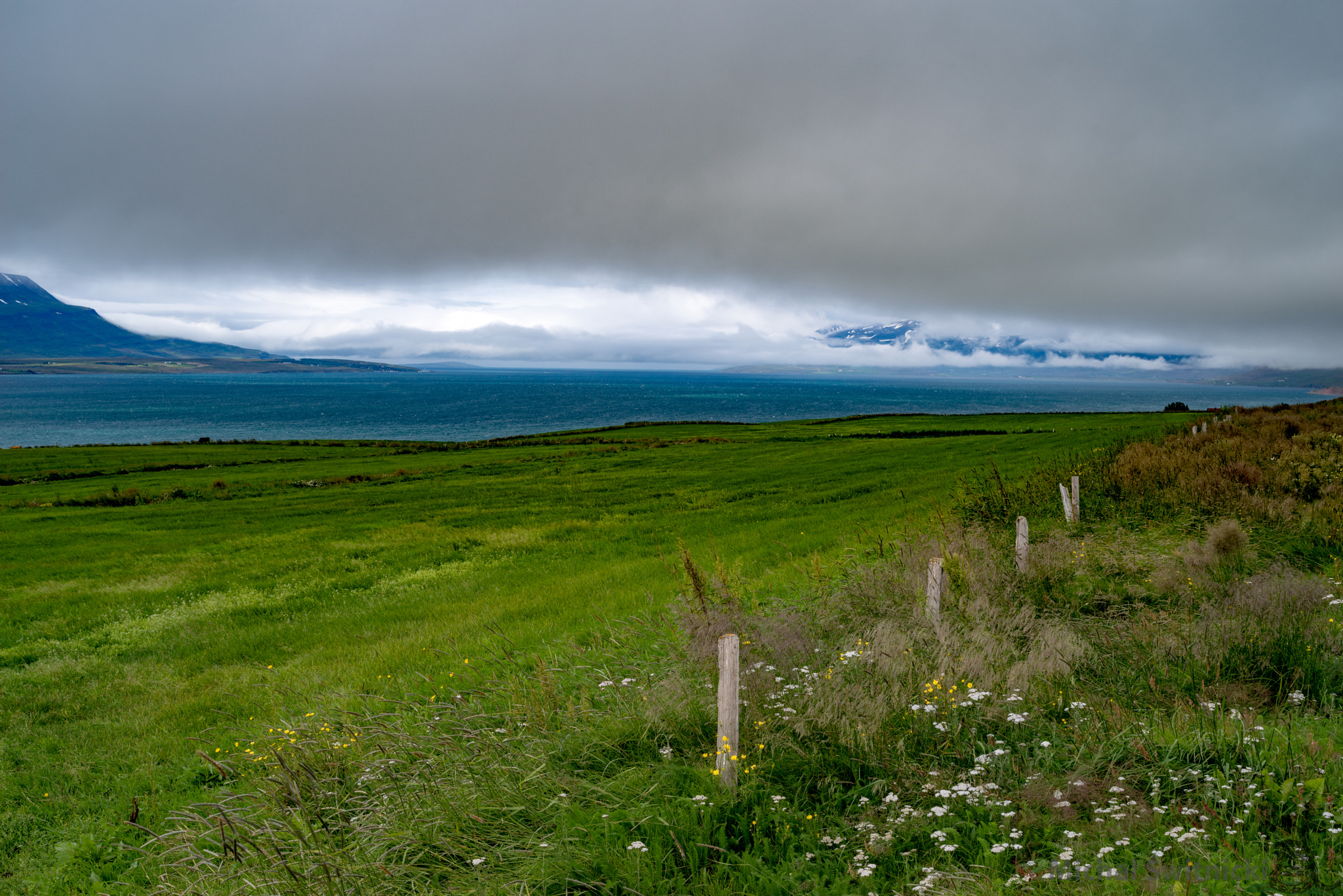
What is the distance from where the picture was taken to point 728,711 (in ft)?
15.9

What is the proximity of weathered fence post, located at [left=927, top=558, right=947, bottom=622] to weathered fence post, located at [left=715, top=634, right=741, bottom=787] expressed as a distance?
340 cm

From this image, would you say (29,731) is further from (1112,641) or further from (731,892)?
(1112,641)

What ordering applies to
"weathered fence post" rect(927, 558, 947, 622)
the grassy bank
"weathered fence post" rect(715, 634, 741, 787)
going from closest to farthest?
1. the grassy bank
2. "weathered fence post" rect(715, 634, 741, 787)
3. "weathered fence post" rect(927, 558, 947, 622)

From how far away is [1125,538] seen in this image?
11672 mm

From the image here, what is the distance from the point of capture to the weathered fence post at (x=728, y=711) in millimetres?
4734

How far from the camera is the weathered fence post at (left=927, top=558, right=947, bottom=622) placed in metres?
7.29

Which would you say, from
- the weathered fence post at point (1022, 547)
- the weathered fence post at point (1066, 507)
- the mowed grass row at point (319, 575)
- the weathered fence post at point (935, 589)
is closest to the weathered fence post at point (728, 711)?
the weathered fence post at point (935, 589)

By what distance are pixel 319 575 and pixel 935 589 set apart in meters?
14.9

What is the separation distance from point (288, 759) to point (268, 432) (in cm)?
12738

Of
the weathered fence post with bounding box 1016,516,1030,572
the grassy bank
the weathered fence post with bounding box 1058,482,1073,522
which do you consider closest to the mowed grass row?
the grassy bank

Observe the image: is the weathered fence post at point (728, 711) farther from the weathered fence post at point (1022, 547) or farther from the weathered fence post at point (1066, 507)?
the weathered fence post at point (1066, 507)

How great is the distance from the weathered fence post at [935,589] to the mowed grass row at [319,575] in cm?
376

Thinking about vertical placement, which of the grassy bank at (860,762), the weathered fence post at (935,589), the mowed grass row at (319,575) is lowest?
the mowed grass row at (319,575)

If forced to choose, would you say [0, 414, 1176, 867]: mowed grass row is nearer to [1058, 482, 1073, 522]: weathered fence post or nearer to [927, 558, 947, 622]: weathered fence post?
[1058, 482, 1073, 522]: weathered fence post
